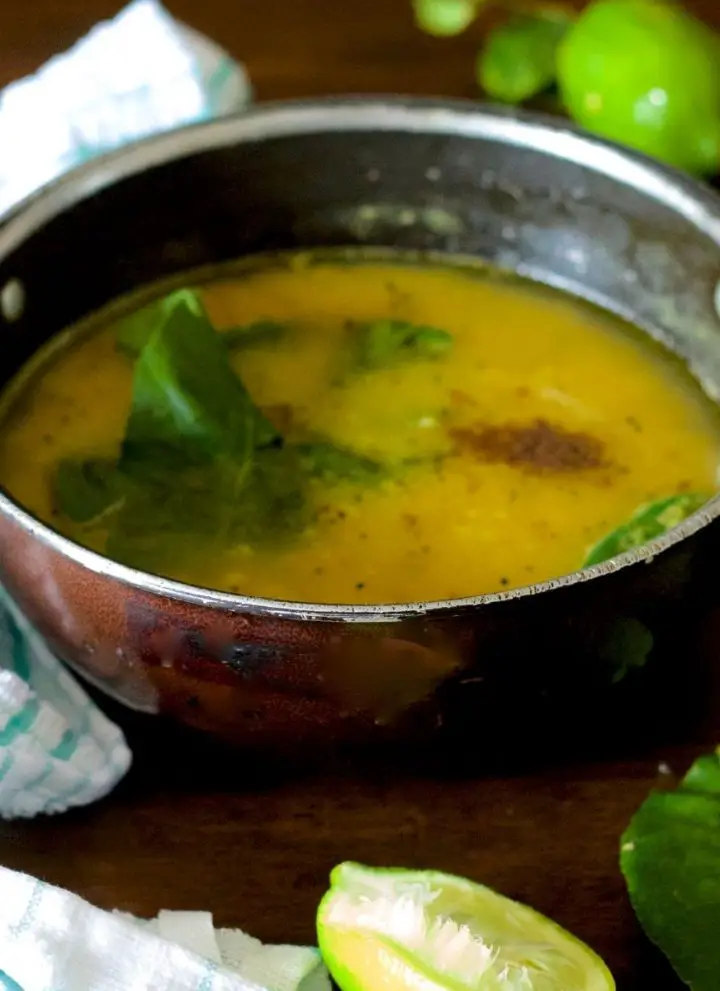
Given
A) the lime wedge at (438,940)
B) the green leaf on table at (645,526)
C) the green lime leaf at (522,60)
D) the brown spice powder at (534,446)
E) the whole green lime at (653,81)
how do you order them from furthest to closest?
the green lime leaf at (522,60)
the whole green lime at (653,81)
the brown spice powder at (534,446)
the green leaf on table at (645,526)
the lime wedge at (438,940)

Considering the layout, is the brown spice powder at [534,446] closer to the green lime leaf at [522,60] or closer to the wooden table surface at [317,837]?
the wooden table surface at [317,837]

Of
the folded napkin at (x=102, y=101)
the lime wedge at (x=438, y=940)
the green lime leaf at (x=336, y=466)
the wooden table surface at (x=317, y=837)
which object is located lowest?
the wooden table surface at (x=317, y=837)

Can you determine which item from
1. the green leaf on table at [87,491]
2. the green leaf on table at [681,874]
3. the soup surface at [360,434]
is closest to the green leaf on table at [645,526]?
the soup surface at [360,434]

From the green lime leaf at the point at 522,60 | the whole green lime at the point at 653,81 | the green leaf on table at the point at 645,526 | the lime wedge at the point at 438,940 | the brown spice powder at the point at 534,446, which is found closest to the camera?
the lime wedge at the point at 438,940

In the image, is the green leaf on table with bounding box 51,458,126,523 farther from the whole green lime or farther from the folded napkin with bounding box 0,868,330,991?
the whole green lime

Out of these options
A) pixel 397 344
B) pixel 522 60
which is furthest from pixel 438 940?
pixel 522 60

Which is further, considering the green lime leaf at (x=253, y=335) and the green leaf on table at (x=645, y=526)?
the green lime leaf at (x=253, y=335)

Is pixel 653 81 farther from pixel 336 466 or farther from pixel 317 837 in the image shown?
pixel 317 837

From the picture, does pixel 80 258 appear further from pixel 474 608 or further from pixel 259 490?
pixel 474 608
